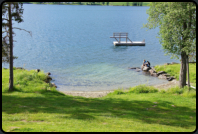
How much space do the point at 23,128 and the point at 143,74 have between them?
958 inches

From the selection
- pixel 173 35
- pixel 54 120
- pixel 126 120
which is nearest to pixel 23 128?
pixel 54 120

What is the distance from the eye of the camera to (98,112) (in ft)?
40.8

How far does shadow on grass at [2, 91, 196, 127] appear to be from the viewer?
1153cm

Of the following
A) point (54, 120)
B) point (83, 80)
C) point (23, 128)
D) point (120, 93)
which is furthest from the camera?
point (83, 80)

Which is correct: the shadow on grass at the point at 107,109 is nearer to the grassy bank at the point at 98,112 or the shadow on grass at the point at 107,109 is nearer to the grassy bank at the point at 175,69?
the grassy bank at the point at 98,112

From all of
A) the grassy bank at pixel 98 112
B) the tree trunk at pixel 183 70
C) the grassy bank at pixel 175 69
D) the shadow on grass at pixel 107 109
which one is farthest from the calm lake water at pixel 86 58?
the shadow on grass at pixel 107 109

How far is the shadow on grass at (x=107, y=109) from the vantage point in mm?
11531

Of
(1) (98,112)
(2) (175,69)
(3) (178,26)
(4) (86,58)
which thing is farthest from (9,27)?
(4) (86,58)

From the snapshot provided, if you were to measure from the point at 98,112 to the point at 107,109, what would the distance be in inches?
42.4

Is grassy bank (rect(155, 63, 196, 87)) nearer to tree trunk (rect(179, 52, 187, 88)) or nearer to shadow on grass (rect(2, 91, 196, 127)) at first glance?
tree trunk (rect(179, 52, 187, 88))

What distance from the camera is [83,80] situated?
27656 millimetres

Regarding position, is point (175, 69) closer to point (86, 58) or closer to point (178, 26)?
point (178, 26)

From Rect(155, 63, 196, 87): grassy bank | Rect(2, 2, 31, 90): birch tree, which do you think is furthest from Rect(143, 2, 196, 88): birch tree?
Rect(2, 2, 31, 90): birch tree

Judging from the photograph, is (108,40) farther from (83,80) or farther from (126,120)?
(126,120)
